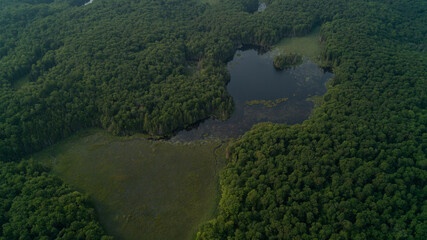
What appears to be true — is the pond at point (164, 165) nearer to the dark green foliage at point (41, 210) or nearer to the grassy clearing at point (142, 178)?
the grassy clearing at point (142, 178)

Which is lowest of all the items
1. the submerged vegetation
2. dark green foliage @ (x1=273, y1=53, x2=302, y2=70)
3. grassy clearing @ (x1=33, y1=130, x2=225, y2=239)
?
grassy clearing @ (x1=33, y1=130, x2=225, y2=239)

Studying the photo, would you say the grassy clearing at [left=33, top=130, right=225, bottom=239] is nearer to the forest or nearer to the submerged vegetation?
the forest

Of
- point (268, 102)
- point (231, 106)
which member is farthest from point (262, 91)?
point (231, 106)

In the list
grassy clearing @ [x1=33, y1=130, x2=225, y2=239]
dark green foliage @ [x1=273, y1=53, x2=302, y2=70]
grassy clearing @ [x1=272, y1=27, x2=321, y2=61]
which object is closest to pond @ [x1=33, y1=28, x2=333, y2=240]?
grassy clearing @ [x1=33, y1=130, x2=225, y2=239]

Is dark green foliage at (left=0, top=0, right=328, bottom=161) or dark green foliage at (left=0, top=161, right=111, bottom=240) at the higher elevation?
dark green foliage at (left=0, top=0, right=328, bottom=161)

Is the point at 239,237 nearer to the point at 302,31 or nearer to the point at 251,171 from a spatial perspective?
the point at 251,171

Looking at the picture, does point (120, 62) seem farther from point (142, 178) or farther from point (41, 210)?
point (41, 210)
